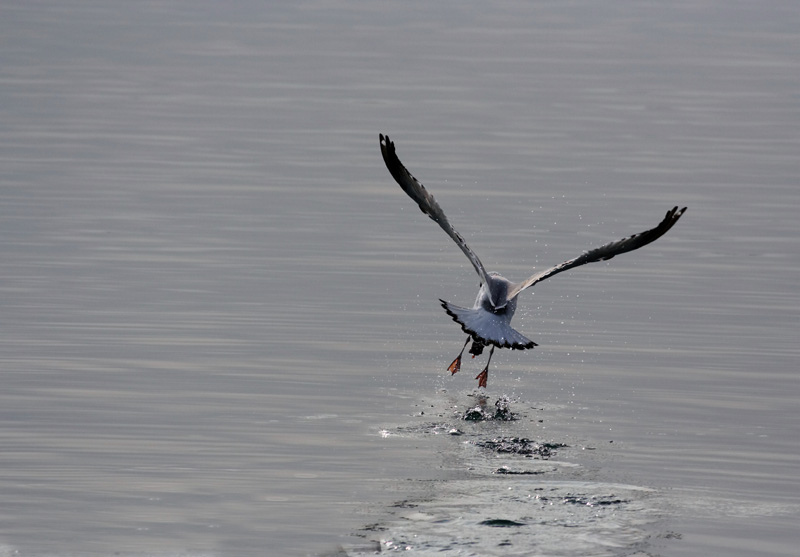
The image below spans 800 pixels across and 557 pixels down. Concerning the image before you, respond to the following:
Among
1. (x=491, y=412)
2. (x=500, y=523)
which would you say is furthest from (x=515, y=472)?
(x=491, y=412)

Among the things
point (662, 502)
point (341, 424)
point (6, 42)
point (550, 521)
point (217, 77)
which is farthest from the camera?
point (6, 42)

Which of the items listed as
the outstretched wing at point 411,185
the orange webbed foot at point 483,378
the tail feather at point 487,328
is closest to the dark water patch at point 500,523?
the tail feather at point 487,328

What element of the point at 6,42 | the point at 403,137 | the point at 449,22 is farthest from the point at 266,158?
the point at 449,22

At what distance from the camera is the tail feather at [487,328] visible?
12.9 meters

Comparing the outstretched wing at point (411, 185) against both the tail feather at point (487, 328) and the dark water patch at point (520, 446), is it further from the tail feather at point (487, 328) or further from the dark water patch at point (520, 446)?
the dark water patch at point (520, 446)

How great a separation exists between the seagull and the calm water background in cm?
61

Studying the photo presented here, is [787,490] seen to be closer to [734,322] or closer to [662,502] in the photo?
[662,502]

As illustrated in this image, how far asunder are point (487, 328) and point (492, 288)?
957 millimetres

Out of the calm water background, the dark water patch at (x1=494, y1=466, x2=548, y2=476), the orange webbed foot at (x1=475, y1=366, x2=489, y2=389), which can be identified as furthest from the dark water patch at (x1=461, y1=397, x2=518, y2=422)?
the dark water patch at (x1=494, y1=466, x2=548, y2=476)

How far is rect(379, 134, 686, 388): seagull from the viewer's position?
13.0 m

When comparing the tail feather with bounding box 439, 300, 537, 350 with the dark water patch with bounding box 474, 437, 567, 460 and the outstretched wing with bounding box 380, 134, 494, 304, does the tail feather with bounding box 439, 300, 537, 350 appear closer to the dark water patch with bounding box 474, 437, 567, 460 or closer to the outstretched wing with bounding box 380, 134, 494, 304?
the outstretched wing with bounding box 380, 134, 494, 304

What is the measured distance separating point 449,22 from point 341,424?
189 feet

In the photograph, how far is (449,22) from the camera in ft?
224

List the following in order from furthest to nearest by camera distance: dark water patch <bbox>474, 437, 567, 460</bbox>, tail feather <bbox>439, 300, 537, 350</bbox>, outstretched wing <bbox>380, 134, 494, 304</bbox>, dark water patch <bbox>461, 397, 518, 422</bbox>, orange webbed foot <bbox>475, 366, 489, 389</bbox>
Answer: outstretched wing <bbox>380, 134, 494, 304</bbox>
orange webbed foot <bbox>475, 366, 489, 389</bbox>
tail feather <bbox>439, 300, 537, 350</bbox>
dark water patch <bbox>461, 397, 518, 422</bbox>
dark water patch <bbox>474, 437, 567, 460</bbox>
